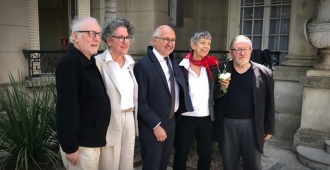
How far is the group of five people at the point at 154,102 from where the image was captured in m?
2.40

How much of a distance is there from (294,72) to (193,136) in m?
3.11

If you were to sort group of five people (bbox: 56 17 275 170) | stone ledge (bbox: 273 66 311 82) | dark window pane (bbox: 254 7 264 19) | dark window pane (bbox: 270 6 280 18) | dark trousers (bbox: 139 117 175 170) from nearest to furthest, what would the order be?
1. group of five people (bbox: 56 17 275 170)
2. dark trousers (bbox: 139 117 175 170)
3. stone ledge (bbox: 273 66 311 82)
4. dark window pane (bbox: 270 6 280 18)
5. dark window pane (bbox: 254 7 264 19)

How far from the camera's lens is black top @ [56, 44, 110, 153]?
229 cm

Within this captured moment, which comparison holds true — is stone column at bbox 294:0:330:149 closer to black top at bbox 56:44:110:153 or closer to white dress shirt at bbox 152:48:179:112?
white dress shirt at bbox 152:48:179:112

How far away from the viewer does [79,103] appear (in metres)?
2.37

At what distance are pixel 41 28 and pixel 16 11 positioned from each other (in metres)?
5.79

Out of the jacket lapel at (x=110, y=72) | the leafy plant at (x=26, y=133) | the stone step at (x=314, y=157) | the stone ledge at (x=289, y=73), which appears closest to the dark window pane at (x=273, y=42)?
the stone ledge at (x=289, y=73)

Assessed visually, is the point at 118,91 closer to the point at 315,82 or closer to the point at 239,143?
the point at 239,143

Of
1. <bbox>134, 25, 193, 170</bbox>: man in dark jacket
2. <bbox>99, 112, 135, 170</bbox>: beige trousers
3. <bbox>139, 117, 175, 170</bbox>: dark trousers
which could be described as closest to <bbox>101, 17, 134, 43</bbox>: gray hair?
<bbox>134, 25, 193, 170</bbox>: man in dark jacket

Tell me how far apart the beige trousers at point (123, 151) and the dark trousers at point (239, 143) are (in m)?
1.01

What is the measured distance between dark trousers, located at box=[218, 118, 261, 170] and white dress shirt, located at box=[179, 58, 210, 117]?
25cm

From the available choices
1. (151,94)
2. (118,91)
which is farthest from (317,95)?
(118,91)

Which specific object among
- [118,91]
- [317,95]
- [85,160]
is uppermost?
[118,91]

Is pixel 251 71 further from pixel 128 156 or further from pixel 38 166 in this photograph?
pixel 38 166
